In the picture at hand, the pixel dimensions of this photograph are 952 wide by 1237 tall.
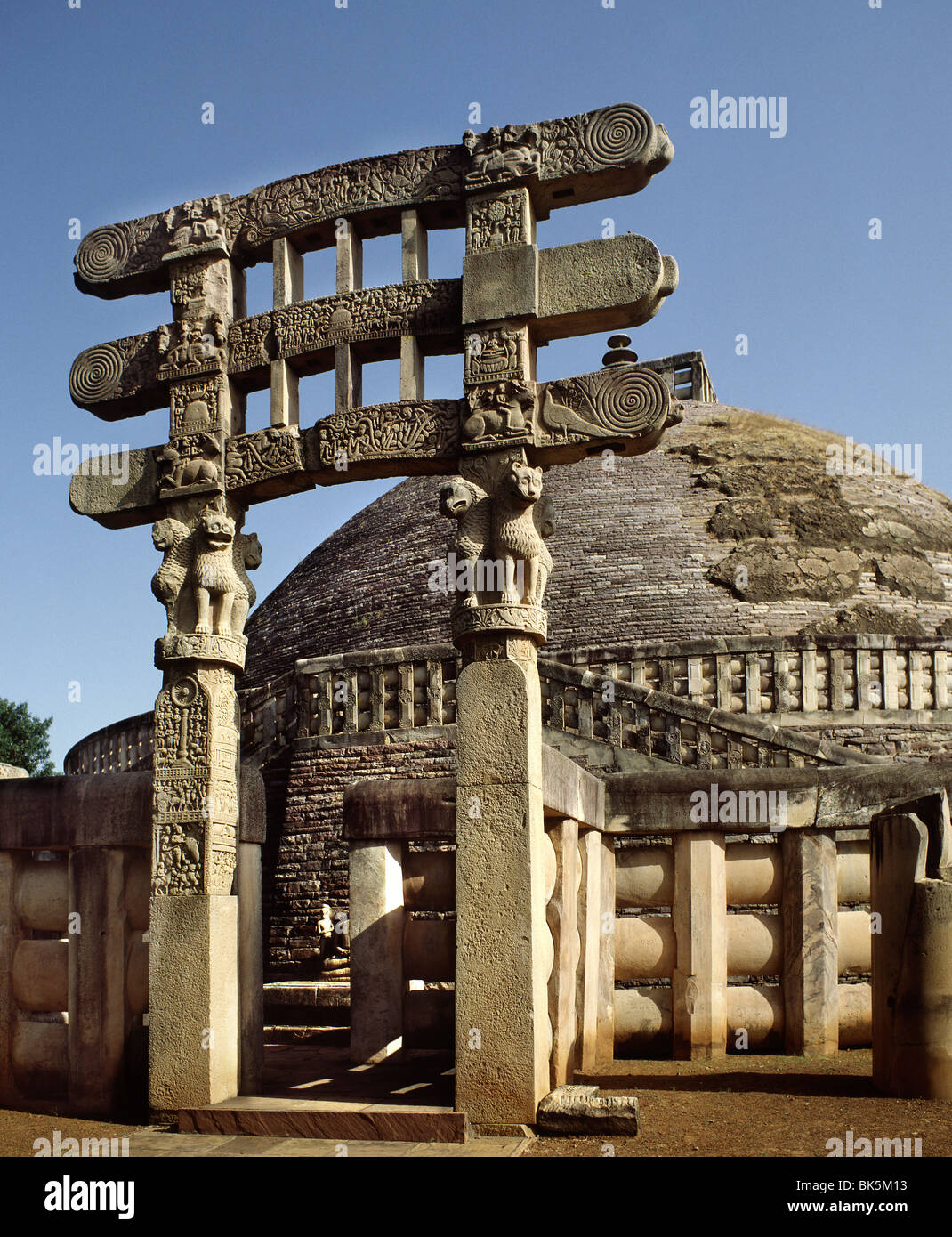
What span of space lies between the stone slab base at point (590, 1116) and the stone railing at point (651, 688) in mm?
8181

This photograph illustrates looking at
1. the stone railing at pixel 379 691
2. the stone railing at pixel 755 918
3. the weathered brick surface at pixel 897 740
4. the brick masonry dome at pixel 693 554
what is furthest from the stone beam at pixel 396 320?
the brick masonry dome at pixel 693 554

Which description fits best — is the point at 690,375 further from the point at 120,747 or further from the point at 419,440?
the point at 419,440

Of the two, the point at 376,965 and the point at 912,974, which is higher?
the point at 912,974

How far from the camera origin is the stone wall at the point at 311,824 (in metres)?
14.4

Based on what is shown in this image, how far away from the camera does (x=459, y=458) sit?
7406mm

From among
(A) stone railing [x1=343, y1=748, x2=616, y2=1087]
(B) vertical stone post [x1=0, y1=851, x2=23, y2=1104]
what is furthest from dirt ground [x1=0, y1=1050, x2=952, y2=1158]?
(A) stone railing [x1=343, y1=748, x2=616, y2=1087]

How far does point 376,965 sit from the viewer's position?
8.82 m

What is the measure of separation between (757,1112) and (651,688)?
10.8 metres

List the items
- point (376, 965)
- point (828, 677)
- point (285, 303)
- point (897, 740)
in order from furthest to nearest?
1. point (828, 677)
2. point (897, 740)
3. point (376, 965)
4. point (285, 303)

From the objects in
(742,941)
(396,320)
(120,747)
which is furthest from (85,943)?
(120,747)

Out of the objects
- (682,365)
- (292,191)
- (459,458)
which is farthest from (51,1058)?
(682,365)

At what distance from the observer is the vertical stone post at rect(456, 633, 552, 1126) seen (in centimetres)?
646
